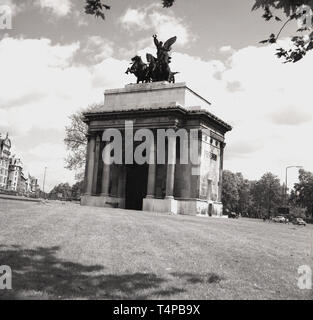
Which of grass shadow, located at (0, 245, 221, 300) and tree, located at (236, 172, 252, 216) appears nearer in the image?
grass shadow, located at (0, 245, 221, 300)

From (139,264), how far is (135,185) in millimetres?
33988

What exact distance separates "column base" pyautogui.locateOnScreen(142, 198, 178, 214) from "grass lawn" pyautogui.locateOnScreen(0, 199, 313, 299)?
70.3 ft

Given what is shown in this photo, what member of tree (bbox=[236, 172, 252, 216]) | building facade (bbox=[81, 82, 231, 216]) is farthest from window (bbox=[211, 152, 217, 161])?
tree (bbox=[236, 172, 252, 216])

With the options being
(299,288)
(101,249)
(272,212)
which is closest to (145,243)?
(101,249)

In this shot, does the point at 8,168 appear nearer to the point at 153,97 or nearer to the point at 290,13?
the point at 153,97

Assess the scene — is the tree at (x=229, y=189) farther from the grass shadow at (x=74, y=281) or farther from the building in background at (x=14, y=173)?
the building in background at (x=14, y=173)

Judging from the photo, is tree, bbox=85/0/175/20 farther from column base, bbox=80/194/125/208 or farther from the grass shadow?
column base, bbox=80/194/125/208

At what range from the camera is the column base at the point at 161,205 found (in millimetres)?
36562

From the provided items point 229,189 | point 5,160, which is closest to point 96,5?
point 229,189

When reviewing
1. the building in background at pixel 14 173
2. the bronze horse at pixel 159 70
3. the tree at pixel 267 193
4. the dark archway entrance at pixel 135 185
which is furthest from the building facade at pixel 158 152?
the building in background at pixel 14 173

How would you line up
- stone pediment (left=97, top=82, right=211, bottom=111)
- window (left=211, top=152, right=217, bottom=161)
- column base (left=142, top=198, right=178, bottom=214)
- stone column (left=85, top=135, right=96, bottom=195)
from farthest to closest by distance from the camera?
stone column (left=85, top=135, right=96, bottom=195), window (left=211, top=152, right=217, bottom=161), stone pediment (left=97, top=82, right=211, bottom=111), column base (left=142, top=198, right=178, bottom=214)

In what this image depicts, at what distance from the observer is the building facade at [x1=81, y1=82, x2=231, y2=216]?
3769 centimetres

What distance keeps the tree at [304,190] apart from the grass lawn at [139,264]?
99145 millimetres
